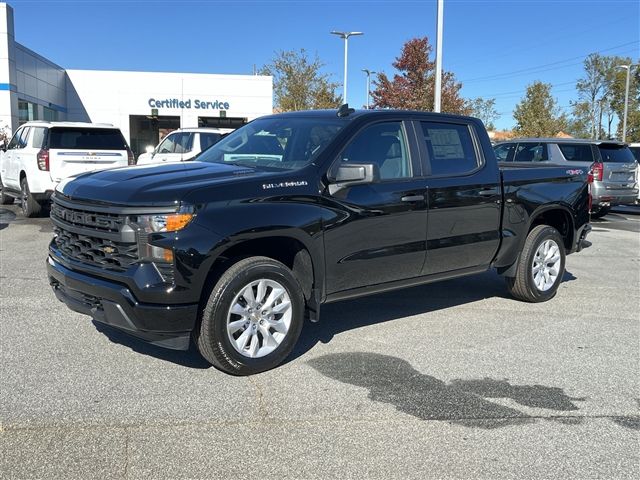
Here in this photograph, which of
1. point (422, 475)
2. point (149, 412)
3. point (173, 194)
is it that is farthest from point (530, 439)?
point (173, 194)

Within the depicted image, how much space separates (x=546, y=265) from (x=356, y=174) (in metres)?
3.20

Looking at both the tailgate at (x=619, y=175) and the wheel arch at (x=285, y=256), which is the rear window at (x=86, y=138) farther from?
the tailgate at (x=619, y=175)

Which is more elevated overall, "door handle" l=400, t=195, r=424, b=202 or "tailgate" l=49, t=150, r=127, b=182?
"tailgate" l=49, t=150, r=127, b=182

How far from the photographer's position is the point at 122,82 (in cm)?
3269

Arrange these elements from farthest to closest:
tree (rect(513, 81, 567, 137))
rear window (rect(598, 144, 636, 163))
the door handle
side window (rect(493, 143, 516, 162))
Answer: tree (rect(513, 81, 567, 137)) < side window (rect(493, 143, 516, 162)) < rear window (rect(598, 144, 636, 163)) < the door handle

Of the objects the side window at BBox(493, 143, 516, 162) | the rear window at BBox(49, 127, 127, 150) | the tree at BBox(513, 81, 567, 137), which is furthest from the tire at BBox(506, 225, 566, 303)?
the tree at BBox(513, 81, 567, 137)

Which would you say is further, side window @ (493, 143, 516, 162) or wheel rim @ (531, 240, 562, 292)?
side window @ (493, 143, 516, 162)

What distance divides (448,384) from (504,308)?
7.95 ft

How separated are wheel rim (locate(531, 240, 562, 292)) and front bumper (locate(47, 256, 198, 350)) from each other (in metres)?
4.05

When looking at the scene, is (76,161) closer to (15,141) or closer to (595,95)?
(15,141)

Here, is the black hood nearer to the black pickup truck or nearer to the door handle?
the black pickup truck

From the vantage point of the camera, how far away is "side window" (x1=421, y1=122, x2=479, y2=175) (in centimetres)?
557

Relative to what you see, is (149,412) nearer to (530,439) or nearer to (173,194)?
(173,194)

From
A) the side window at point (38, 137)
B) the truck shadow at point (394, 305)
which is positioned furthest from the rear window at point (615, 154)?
the side window at point (38, 137)
